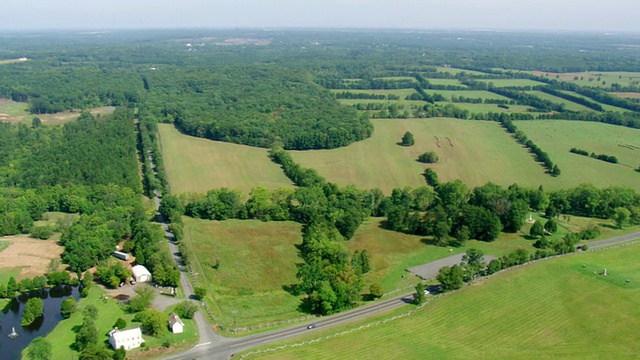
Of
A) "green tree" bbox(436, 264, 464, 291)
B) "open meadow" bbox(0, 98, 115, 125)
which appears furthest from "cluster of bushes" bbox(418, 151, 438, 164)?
"open meadow" bbox(0, 98, 115, 125)

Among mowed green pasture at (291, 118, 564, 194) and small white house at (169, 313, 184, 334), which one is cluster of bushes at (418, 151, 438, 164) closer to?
mowed green pasture at (291, 118, 564, 194)

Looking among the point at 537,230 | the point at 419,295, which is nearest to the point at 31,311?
the point at 419,295

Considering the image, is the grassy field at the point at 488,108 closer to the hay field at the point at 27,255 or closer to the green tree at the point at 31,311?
the hay field at the point at 27,255

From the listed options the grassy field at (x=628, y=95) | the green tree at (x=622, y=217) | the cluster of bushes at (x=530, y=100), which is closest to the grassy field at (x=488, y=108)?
the cluster of bushes at (x=530, y=100)

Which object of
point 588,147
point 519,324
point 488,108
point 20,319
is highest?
point 488,108

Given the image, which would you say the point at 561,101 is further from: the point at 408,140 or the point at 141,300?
the point at 141,300

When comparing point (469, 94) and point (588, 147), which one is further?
point (469, 94)
